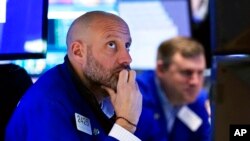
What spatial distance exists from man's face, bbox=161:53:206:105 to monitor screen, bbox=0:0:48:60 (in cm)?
226

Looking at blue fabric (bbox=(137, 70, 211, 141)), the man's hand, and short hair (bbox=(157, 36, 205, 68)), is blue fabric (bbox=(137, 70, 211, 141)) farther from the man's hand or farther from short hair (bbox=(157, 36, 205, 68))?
the man's hand

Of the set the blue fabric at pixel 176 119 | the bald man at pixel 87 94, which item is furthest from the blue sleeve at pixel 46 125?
the blue fabric at pixel 176 119

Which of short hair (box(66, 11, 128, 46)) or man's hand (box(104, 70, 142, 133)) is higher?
short hair (box(66, 11, 128, 46))

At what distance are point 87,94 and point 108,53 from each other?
0.14 meters

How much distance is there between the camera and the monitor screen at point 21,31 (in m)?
2.03

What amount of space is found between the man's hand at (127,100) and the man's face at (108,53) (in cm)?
3

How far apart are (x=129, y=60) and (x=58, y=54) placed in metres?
0.51

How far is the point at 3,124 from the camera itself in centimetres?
206

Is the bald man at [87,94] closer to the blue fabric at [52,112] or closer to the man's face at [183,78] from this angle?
the blue fabric at [52,112]

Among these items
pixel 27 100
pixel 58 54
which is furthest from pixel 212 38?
pixel 58 54

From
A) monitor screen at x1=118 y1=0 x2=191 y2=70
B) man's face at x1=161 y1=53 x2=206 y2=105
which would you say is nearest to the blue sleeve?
man's face at x1=161 y1=53 x2=206 y2=105

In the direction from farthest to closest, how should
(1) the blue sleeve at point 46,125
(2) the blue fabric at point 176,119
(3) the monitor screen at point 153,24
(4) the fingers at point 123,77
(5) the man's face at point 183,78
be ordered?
(3) the monitor screen at point 153,24 → (5) the man's face at point 183,78 → (2) the blue fabric at point 176,119 → (4) the fingers at point 123,77 → (1) the blue sleeve at point 46,125

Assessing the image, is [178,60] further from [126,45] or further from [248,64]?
[248,64]

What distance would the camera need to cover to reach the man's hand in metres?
1.89
